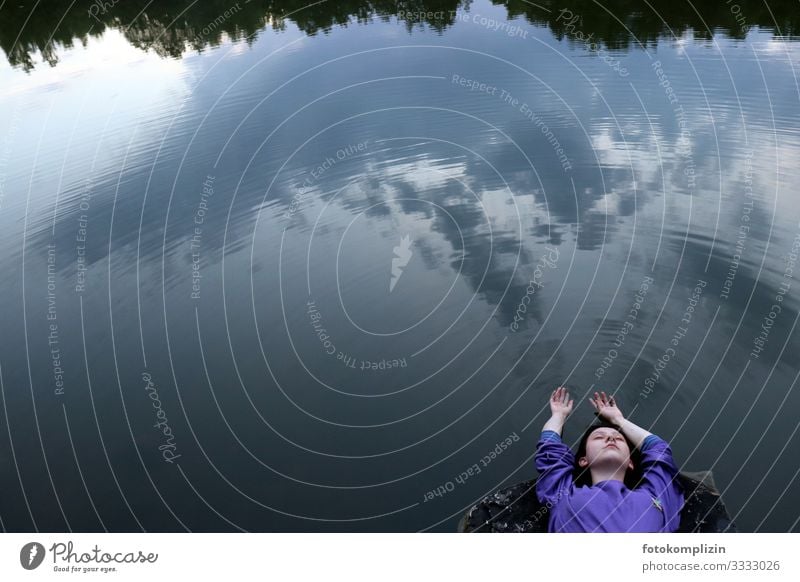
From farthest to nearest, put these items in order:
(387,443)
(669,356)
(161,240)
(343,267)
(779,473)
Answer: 1. (161,240)
2. (343,267)
3. (669,356)
4. (387,443)
5. (779,473)

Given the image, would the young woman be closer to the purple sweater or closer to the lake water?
the purple sweater

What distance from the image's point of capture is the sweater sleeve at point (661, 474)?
503cm

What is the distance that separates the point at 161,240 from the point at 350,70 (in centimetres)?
641

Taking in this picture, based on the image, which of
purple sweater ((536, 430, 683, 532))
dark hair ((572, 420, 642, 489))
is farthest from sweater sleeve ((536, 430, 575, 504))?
dark hair ((572, 420, 642, 489))

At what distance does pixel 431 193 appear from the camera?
31.5 feet

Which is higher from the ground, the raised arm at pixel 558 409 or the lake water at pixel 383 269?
the lake water at pixel 383 269

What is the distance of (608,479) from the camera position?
527cm

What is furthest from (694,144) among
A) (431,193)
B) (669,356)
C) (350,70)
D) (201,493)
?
(201,493)

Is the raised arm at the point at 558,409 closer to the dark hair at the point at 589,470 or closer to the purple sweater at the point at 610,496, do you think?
the purple sweater at the point at 610,496
